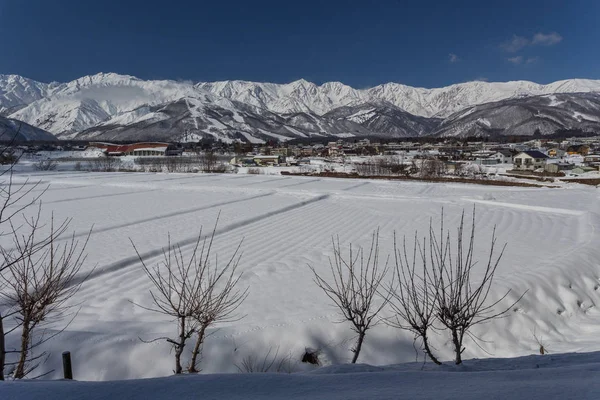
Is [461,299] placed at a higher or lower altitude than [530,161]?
lower

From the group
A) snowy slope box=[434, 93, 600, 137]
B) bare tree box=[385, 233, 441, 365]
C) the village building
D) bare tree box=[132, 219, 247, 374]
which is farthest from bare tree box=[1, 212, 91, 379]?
snowy slope box=[434, 93, 600, 137]

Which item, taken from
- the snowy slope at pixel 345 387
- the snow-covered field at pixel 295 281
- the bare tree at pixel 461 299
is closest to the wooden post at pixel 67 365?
the snowy slope at pixel 345 387

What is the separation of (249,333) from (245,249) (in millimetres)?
4167

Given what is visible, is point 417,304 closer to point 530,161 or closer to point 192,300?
point 192,300

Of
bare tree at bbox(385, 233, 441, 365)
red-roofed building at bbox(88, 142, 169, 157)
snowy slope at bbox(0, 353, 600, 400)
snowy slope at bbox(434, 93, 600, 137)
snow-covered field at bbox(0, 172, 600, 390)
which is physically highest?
snowy slope at bbox(434, 93, 600, 137)

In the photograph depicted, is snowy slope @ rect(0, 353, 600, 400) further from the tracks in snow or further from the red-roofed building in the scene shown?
the red-roofed building

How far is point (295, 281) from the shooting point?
6816mm

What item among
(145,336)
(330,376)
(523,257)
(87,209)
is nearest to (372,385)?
(330,376)

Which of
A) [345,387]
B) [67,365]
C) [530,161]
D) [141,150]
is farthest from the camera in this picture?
[141,150]

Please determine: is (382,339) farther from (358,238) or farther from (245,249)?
(358,238)

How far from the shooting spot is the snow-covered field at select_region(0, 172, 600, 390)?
4402 millimetres

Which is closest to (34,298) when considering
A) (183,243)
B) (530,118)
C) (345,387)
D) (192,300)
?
(192,300)

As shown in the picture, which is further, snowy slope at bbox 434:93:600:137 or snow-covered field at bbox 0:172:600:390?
snowy slope at bbox 434:93:600:137

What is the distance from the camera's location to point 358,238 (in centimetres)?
1010
